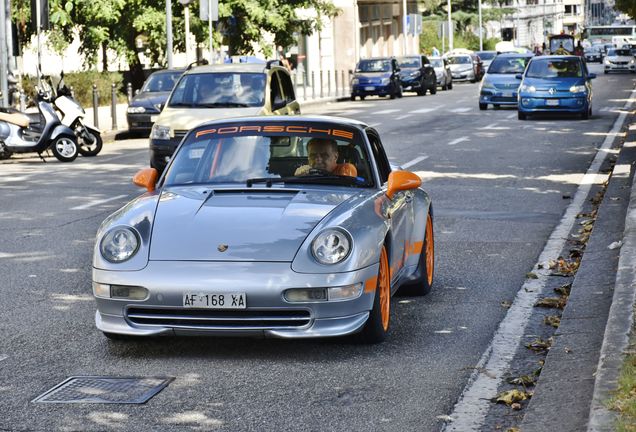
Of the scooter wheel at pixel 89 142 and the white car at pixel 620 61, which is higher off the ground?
the white car at pixel 620 61

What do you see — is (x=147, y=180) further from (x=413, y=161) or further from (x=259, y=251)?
(x=413, y=161)

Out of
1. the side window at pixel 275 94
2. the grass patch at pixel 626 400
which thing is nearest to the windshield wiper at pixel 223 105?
the side window at pixel 275 94

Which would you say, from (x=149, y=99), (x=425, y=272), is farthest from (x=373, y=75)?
(x=425, y=272)

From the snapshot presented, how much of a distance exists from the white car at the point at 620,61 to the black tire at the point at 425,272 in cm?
6975

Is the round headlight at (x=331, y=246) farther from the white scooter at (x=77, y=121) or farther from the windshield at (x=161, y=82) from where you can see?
the windshield at (x=161, y=82)

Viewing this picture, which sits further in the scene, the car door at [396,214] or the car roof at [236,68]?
the car roof at [236,68]

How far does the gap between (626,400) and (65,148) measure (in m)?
18.3

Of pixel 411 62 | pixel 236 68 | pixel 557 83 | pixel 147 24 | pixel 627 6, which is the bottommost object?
pixel 557 83

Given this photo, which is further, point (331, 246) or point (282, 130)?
point (282, 130)

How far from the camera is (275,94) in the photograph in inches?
790

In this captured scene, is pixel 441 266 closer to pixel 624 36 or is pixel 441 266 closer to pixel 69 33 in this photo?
pixel 69 33

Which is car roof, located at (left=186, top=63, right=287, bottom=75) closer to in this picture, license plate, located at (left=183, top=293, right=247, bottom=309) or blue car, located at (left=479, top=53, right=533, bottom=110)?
license plate, located at (left=183, top=293, right=247, bottom=309)

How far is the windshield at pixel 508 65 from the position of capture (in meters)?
39.6

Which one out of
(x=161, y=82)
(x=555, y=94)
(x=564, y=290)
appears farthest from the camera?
(x=555, y=94)
